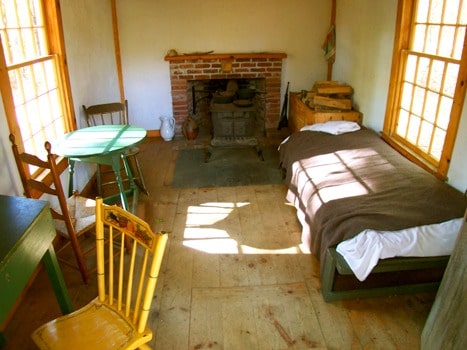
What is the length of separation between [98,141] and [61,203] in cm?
83

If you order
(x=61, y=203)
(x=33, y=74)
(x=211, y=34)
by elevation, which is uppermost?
(x=211, y=34)

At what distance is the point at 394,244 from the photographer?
2.09 m

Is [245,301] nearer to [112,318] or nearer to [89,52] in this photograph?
[112,318]

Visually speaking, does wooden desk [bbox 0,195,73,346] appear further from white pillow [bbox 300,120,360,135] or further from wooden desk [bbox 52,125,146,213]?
white pillow [bbox 300,120,360,135]

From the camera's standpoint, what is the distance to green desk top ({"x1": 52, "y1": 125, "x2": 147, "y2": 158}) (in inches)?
105

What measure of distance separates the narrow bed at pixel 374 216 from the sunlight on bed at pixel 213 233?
0.45 meters

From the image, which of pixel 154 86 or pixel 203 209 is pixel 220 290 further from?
pixel 154 86

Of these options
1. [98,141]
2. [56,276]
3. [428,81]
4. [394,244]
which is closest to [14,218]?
[56,276]

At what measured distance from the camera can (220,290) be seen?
240cm

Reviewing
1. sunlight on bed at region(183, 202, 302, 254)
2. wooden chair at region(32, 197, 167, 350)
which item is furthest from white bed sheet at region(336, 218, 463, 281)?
wooden chair at region(32, 197, 167, 350)

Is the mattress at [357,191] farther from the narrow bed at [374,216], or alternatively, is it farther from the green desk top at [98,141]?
the green desk top at [98,141]

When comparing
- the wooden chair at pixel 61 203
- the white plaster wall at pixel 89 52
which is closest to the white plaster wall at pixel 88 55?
the white plaster wall at pixel 89 52

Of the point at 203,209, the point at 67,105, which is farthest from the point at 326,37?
the point at 67,105

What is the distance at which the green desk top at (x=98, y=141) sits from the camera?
2.68m
